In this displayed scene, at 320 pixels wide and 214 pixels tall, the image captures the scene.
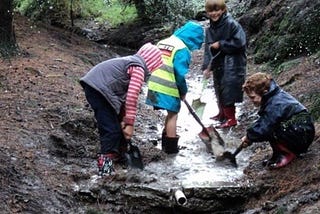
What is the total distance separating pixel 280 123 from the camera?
17.8 ft

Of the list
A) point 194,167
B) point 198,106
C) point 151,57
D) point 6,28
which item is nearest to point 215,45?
point 198,106

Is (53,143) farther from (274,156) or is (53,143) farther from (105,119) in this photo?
(274,156)

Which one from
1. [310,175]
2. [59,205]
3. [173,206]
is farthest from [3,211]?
[310,175]

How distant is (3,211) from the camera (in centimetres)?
479

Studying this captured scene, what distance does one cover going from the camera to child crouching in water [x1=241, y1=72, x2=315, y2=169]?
5383 millimetres

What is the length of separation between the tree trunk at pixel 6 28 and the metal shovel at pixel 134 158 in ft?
15.8

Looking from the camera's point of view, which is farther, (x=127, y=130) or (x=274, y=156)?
(x=127, y=130)

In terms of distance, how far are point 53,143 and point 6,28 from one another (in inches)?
174

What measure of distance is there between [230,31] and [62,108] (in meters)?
2.61

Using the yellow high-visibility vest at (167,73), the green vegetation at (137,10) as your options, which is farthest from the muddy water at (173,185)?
the green vegetation at (137,10)

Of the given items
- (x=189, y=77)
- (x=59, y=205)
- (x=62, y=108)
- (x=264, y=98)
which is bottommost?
(x=189, y=77)

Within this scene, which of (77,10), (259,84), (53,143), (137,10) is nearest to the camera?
(259,84)

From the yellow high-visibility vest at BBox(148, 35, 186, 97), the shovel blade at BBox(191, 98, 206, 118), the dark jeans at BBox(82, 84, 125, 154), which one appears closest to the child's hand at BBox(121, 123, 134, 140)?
the dark jeans at BBox(82, 84, 125, 154)

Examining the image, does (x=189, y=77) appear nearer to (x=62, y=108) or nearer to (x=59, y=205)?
(x=62, y=108)
